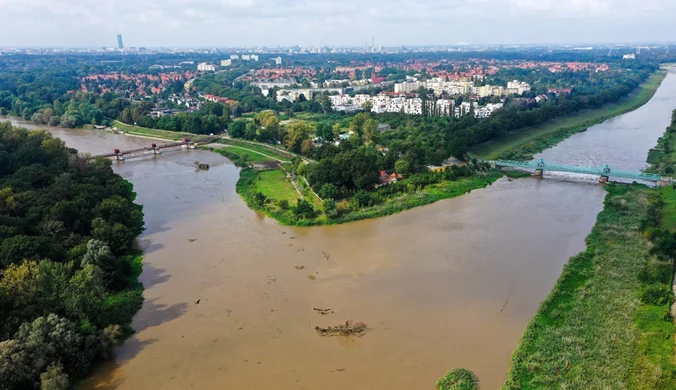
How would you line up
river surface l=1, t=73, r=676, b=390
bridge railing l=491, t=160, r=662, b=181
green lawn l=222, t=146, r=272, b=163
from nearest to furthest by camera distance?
river surface l=1, t=73, r=676, b=390
bridge railing l=491, t=160, r=662, b=181
green lawn l=222, t=146, r=272, b=163

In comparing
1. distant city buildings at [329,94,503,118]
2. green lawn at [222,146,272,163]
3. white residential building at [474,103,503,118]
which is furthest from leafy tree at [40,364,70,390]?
white residential building at [474,103,503,118]

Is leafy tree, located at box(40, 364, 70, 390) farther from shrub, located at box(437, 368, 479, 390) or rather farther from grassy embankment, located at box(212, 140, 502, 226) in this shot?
grassy embankment, located at box(212, 140, 502, 226)

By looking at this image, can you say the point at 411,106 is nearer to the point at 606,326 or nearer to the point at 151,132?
the point at 151,132

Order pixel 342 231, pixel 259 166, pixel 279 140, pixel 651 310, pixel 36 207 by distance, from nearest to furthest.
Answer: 1. pixel 651 310
2. pixel 36 207
3. pixel 342 231
4. pixel 259 166
5. pixel 279 140

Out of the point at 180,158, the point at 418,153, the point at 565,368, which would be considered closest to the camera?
the point at 565,368

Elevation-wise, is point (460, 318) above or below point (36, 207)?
below

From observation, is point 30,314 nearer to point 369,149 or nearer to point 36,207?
point 36,207

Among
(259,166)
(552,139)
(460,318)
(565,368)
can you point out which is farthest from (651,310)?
(552,139)
